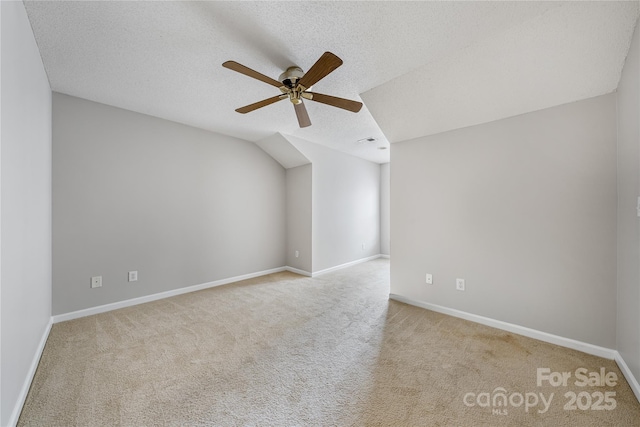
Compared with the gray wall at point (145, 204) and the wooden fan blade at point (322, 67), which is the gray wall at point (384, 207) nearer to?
the gray wall at point (145, 204)

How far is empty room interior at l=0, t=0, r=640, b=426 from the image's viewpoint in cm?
150

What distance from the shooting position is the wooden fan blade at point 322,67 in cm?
152

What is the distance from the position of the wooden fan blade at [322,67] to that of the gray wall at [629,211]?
184 centimetres

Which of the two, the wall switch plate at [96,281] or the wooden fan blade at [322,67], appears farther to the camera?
the wall switch plate at [96,281]

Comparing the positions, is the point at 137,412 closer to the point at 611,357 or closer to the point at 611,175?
the point at 611,357

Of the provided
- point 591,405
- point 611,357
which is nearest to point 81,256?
point 591,405

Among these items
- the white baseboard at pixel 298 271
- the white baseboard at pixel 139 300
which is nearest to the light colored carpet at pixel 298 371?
the white baseboard at pixel 139 300

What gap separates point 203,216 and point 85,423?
264cm

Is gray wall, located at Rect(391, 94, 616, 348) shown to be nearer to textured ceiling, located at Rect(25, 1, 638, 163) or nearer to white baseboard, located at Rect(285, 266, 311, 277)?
textured ceiling, located at Rect(25, 1, 638, 163)

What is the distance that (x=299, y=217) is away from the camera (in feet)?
15.0

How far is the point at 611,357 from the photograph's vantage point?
189 centimetres

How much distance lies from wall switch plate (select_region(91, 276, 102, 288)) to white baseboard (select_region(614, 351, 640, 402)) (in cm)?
466

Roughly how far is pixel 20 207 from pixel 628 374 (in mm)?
4091

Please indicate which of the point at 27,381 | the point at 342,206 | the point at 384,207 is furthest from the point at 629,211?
the point at 384,207
